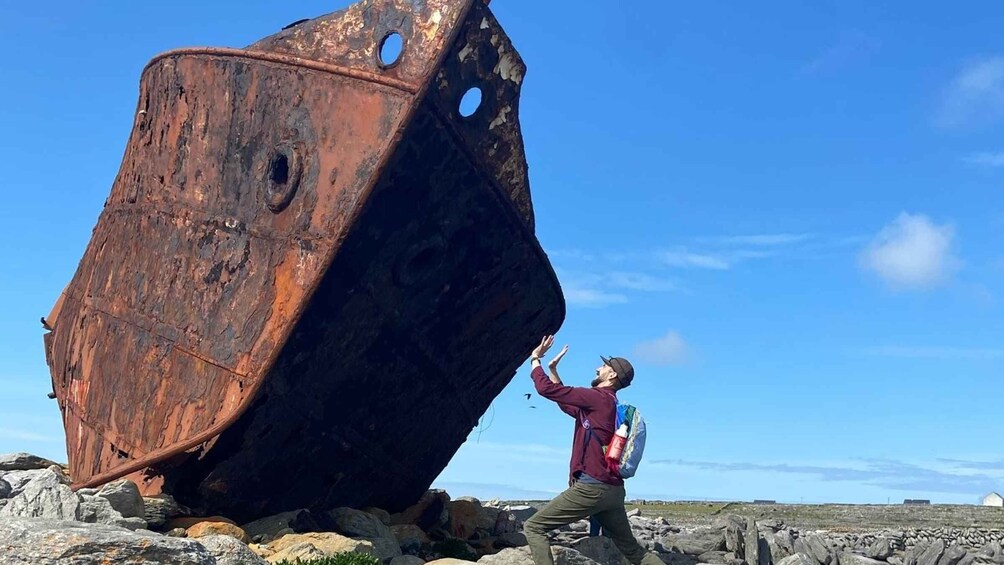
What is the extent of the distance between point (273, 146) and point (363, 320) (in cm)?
130

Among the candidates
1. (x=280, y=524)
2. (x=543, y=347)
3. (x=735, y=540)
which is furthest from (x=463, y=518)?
(x=543, y=347)

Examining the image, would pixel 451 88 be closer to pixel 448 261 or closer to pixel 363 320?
pixel 448 261

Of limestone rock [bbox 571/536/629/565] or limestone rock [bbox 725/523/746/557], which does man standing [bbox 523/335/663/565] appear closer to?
limestone rock [bbox 571/536/629/565]

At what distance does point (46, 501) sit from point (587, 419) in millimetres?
3266

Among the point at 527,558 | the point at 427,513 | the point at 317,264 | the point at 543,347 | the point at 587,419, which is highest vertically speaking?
the point at 317,264

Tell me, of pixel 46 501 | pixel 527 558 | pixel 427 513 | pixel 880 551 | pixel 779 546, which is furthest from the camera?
pixel 880 551

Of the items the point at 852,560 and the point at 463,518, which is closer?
the point at 463,518

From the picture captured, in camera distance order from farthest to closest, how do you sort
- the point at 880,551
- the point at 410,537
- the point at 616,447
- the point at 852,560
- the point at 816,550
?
the point at 880,551
the point at 816,550
the point at 852,560
the point at 410,537
the point at 616,447

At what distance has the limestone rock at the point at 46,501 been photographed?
555cm

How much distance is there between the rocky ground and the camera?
4.19m

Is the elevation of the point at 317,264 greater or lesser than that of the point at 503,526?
greater

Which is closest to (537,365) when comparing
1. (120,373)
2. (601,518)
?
(601,518)

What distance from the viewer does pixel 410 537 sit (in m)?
7.61

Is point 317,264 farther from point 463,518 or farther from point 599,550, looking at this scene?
point 463,518
